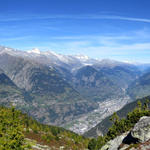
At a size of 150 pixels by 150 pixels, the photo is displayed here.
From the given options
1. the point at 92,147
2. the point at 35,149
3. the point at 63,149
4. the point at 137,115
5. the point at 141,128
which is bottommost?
the point at 92,147

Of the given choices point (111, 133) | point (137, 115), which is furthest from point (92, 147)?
point (137, 115)

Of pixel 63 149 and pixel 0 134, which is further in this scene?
pixel 63 149

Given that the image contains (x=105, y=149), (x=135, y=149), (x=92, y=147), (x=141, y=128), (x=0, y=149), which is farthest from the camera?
A: (x=92, y=147)

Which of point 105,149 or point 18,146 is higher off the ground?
point 18,146

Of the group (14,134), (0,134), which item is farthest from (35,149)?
(14,134)

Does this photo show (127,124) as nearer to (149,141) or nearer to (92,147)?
(92,147)

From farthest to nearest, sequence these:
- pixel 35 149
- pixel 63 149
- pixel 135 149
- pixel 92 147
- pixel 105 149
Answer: pixel 92 147, pixel 63 149, pixel 35 149, pixel 105 149, pixel 135 149

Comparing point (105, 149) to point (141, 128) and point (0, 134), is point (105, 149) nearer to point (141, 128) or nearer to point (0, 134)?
point (141, 128)

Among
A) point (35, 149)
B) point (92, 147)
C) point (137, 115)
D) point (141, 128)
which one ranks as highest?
point (141, 128)

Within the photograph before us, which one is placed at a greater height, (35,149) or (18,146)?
(18,146)
